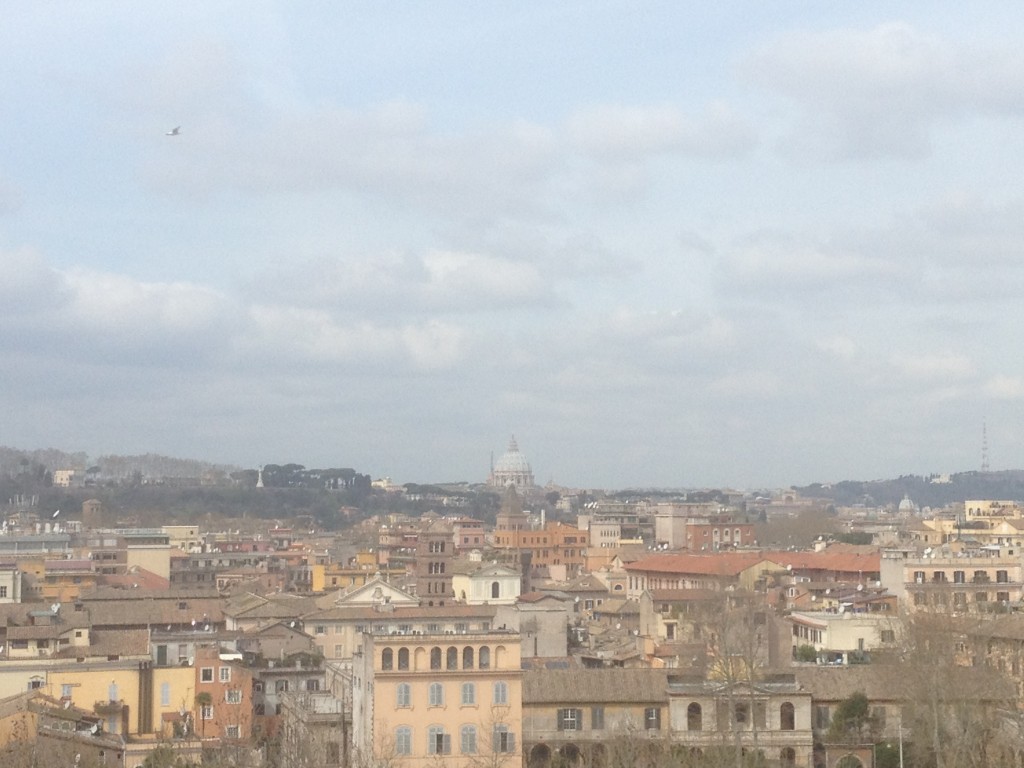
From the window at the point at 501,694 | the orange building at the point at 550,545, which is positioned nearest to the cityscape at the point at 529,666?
the window at the point at 501,694

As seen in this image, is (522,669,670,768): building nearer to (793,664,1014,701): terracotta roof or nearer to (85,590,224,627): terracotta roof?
(793,664,1014,701): terracotta roof

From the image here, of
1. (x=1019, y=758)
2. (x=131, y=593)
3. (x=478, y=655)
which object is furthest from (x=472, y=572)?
(x=1019, y=758)

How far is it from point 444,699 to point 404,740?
118 centimetres

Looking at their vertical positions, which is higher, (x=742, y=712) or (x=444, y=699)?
(x=444, y=699)

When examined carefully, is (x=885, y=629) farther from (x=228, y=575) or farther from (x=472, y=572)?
(x=228, y=575)

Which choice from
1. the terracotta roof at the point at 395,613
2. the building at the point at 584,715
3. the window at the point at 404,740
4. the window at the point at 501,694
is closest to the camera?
the window at the point at 404,740

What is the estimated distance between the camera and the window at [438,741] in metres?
38.2

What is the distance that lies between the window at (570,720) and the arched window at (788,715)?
4224 mm

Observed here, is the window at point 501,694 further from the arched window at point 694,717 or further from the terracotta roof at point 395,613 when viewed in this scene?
the terracotta roof at point 395,613

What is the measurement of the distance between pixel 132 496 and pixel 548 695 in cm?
12924

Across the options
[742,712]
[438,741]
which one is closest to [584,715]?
[742,712]

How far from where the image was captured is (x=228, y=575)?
294ft

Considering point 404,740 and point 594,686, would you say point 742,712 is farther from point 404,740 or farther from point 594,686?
point 404,740

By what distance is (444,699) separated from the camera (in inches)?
1516
